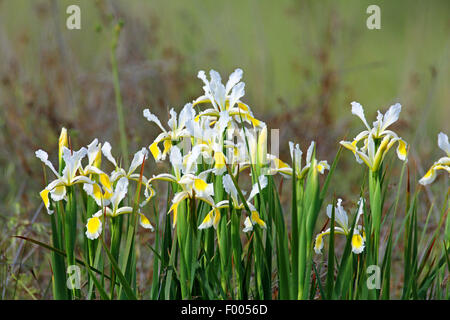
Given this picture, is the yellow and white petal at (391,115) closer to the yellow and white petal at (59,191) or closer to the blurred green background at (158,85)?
the yellow and white petal at (59,191)

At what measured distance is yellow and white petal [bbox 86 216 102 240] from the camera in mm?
1643

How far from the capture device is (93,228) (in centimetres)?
166

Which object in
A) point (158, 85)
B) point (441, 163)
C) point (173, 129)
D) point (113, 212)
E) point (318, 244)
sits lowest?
point (318, 244)

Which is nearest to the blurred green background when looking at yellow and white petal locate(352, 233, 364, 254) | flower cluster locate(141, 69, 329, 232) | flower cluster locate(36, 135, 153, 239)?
flower cluster locate(36, 135, 153, 239)

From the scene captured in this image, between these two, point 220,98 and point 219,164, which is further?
point 220,98

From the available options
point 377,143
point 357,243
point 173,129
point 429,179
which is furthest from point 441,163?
point 173,129

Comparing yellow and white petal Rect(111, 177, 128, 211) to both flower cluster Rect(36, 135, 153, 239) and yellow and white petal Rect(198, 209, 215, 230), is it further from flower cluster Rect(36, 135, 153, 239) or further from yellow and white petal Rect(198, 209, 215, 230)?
yellow and white petal Rect(198, 209, 215, 230)

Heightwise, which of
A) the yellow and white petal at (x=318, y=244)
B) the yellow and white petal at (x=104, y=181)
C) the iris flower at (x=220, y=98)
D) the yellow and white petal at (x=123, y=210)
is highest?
the iris flower at (x=220, y=98)

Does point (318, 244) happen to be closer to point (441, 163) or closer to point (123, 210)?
point (441, 163)

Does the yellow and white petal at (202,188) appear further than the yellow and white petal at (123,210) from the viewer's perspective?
No

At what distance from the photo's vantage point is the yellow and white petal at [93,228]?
164 cm

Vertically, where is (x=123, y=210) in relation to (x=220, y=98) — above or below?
below

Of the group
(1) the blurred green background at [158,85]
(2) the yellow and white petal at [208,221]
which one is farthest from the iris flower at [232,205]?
(1) the blurred green background at [158,85]
